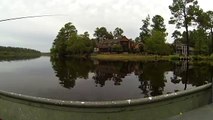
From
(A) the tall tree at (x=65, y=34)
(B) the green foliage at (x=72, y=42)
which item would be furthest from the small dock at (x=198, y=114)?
(A) the tall tree at (x=65, y=34)

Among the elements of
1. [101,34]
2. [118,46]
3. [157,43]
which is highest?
[101,34]

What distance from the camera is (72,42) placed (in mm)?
82938

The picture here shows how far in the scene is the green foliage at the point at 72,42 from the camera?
266 ft

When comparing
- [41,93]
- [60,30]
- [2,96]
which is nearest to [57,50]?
[60,30]

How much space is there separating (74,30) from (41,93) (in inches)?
3140

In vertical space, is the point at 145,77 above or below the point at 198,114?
below

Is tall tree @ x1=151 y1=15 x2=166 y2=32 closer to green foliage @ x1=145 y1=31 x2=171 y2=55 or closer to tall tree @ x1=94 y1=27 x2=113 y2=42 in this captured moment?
green foliage @ x1=145 y1=31 x2=171 y2=55

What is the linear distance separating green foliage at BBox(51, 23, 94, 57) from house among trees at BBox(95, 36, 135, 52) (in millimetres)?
6658

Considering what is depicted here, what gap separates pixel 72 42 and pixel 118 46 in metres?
14.1

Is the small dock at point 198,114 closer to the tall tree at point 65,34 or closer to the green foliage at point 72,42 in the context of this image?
the green foliage at point 72,42

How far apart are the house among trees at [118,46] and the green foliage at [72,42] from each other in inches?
262

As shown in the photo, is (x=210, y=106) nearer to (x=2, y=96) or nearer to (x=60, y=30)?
(x=2, y=96)

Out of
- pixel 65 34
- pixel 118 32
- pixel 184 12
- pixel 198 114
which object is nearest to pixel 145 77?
pixel 198 114

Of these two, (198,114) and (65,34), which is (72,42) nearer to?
(65,34)
